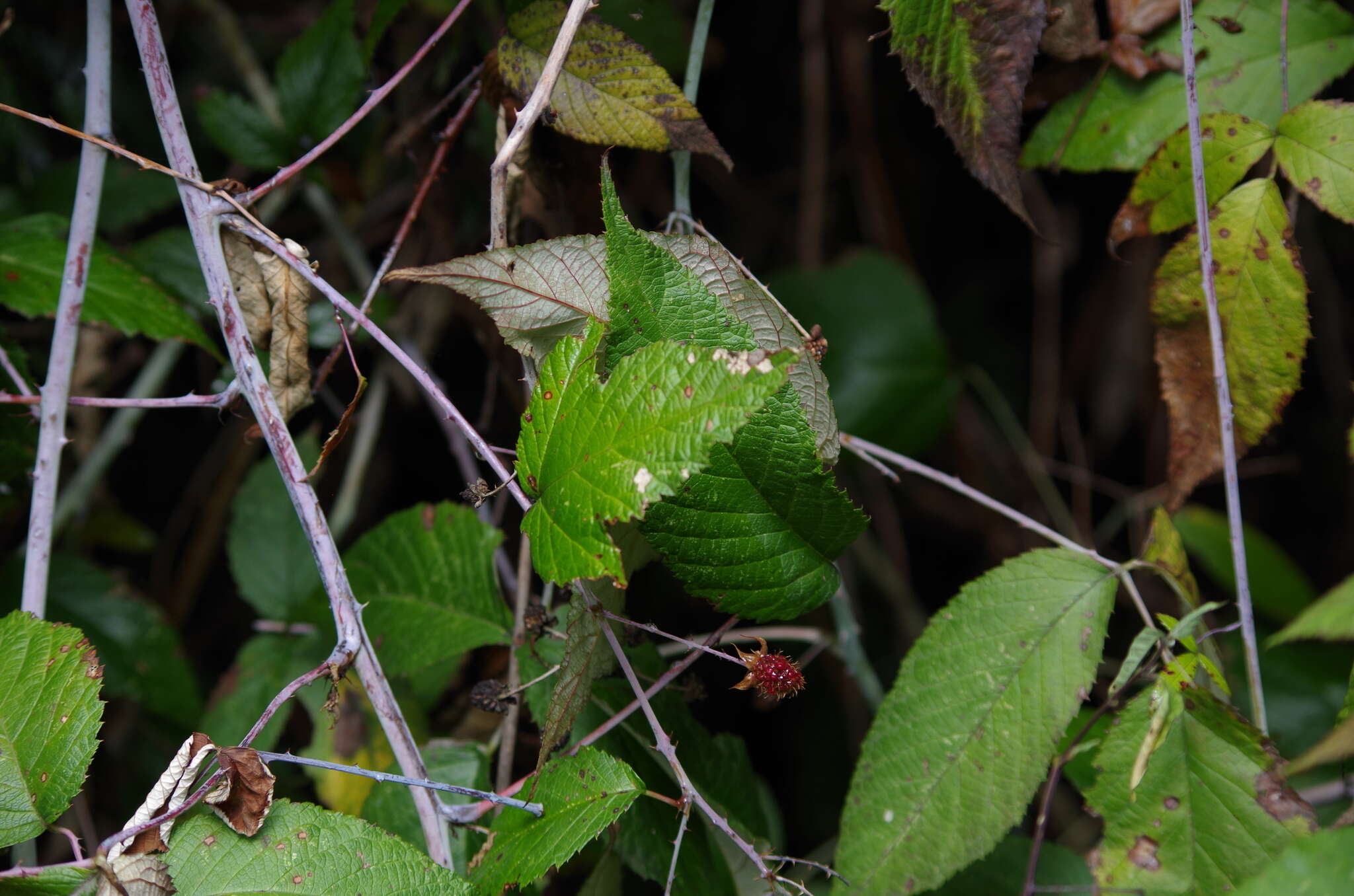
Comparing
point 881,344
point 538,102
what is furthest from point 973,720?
point 881,344

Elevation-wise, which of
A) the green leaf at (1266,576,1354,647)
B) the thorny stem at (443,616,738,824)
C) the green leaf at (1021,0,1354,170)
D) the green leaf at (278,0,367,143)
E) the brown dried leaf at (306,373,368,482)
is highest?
the green leaf at (278,0,367,143)

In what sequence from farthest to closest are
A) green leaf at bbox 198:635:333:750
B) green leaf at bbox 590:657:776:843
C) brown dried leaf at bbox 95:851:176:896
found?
1. green leaf at bbox 198:635:333:750
2. green leaf at bbox 590:657:776:843
3. brown dried leaf at bbox 95:851:176:896

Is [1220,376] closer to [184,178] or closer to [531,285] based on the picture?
[531,285]

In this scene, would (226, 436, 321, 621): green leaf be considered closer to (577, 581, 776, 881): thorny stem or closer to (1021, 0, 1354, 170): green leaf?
(577, 581, 776, 881): thorny stem

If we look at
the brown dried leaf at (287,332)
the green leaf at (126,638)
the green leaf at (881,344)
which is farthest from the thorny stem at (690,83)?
the green leaf at (126,638)

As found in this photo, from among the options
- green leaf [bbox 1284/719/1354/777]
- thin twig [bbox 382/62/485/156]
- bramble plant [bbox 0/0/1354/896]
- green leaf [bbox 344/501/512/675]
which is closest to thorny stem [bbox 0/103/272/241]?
bramble plant [bbox 0/0/1354/896]

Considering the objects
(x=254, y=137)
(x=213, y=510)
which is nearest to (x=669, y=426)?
(x=254, y=137)

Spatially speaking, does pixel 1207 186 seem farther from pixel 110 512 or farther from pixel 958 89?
pixel 110 512
